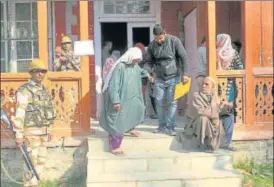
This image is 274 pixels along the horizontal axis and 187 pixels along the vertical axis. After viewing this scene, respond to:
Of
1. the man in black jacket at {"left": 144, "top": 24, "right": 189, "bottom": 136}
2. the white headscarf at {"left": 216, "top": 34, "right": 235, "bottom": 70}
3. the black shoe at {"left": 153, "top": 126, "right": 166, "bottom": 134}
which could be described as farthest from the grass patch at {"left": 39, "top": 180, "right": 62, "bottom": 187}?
the white headscarf at {"left": 216, "top": 34, "right": 235, "bottom": 70}

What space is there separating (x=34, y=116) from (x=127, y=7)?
517 cm

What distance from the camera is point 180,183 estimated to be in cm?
716

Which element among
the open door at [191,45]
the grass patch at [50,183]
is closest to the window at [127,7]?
the open door at [191,45]

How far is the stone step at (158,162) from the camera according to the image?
7.52 m

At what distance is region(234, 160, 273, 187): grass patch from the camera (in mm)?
7827

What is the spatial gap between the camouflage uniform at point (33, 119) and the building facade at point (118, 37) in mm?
1223

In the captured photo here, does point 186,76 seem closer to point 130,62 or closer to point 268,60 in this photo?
point 130,62

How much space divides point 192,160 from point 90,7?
5013 mm

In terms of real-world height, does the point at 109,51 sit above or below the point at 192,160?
above

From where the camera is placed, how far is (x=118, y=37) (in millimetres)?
11992

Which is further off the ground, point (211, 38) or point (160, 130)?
point (211, 38)

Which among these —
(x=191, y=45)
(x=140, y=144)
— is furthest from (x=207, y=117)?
(x=191, y=45)

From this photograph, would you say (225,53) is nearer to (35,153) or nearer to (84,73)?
(84,73)

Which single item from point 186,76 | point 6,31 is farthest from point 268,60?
point 6,31
